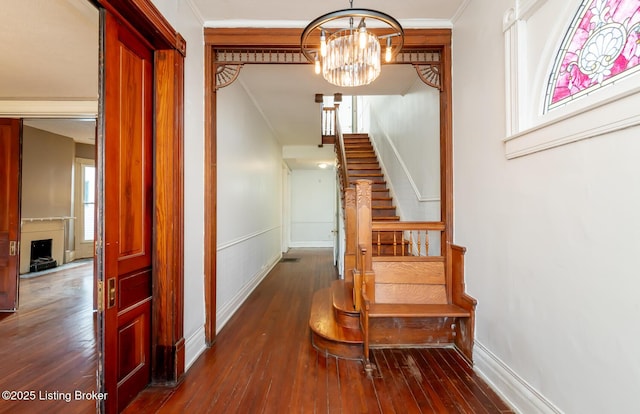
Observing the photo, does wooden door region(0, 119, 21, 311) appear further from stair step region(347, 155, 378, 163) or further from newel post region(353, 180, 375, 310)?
stair step region(347, 155, 378, 163)

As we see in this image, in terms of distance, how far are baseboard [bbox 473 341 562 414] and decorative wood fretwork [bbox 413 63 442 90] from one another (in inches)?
89.7

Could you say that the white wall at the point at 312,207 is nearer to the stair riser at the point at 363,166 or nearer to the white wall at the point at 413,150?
the stair riser at the point at 363,166

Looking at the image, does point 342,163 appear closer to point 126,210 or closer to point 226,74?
point 226,74

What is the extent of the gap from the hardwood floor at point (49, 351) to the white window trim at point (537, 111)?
10.3 feet

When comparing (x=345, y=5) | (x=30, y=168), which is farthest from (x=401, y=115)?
(x=30, y=168)

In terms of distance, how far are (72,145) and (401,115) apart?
683 centimetres

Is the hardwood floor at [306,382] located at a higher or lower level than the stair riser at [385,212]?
lower

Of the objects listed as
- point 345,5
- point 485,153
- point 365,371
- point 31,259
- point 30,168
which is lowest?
point 365,371

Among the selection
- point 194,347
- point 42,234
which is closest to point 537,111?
point 194,347

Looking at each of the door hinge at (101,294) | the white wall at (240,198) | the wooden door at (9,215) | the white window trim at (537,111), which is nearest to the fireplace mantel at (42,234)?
the wooden door at (9,215)

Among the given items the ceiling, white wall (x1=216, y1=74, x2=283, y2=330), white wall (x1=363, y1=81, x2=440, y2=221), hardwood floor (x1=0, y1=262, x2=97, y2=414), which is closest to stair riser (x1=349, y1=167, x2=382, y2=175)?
white wall (x1=363, y1=81, x2=440, y2=221)

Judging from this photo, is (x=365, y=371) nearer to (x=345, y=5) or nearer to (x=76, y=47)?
(x=345, y=5)

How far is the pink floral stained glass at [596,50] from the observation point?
4.06ft

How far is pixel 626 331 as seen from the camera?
1.19 meters
